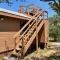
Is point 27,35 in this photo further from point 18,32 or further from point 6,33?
point 18,32

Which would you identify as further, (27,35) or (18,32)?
(27,35)

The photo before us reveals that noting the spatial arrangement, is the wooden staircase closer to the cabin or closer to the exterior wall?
the cabin

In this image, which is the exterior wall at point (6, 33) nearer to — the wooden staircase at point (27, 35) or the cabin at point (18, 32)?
the cabin at point (18, 32)

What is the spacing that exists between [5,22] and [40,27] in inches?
152

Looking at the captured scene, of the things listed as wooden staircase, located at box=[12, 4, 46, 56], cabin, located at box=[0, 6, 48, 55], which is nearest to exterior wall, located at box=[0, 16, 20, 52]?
cabin, located at box=[0, 6, 48, 55]

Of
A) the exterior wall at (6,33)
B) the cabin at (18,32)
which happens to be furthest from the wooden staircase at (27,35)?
the exterior wall at (6,33)

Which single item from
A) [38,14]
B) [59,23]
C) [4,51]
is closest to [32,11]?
[38,14]

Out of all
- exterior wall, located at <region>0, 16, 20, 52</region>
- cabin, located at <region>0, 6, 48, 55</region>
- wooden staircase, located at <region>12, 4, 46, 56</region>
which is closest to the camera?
wooden staircase, located at <region>12, 4, 46, 56</region>

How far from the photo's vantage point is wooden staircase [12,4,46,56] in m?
14.6

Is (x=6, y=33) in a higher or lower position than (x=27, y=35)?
higher

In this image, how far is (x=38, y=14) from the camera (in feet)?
64.1

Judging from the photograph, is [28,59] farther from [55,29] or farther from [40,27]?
[55,29]

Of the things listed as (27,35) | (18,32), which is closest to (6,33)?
(27,35)

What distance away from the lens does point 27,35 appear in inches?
650
